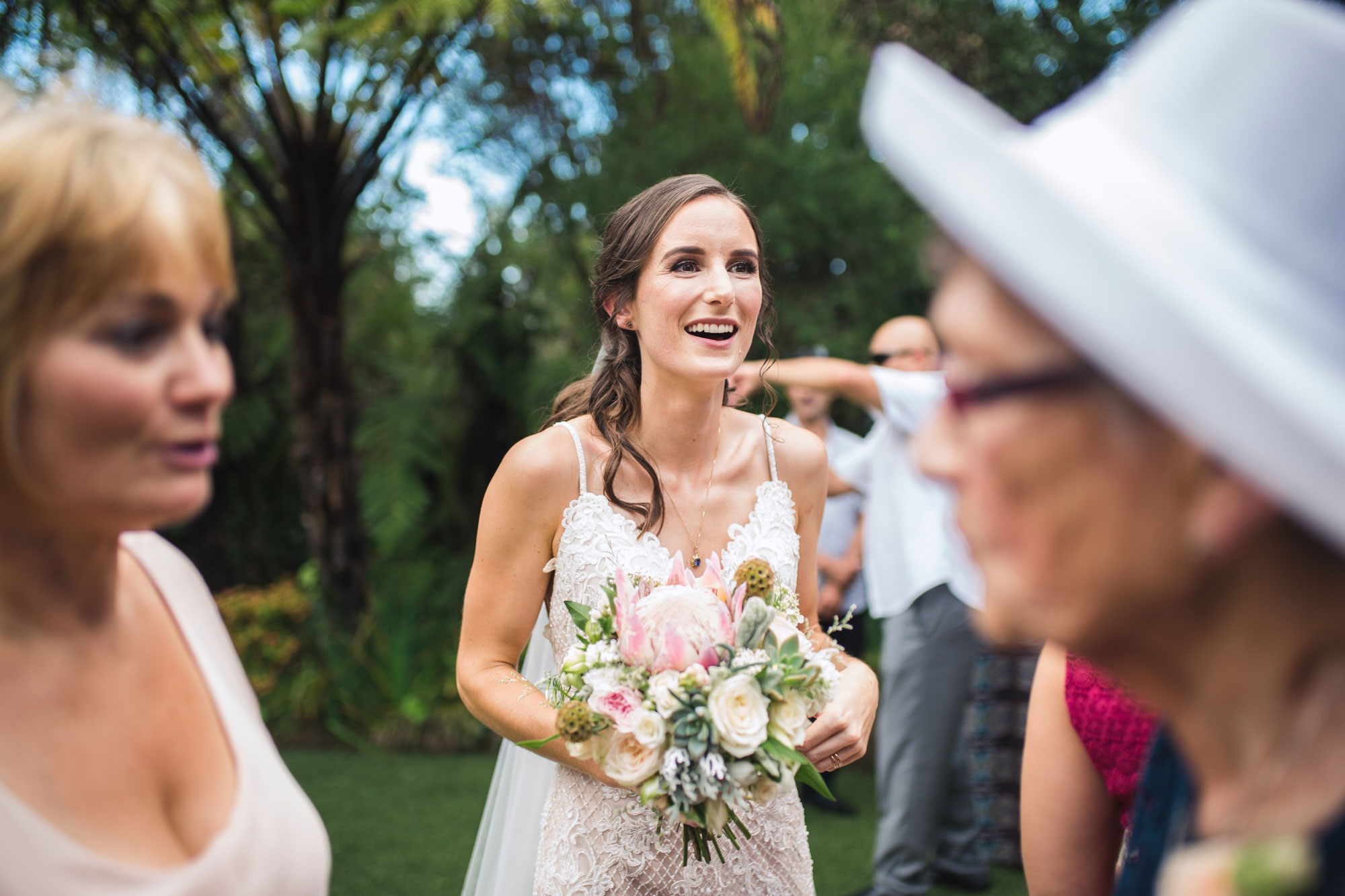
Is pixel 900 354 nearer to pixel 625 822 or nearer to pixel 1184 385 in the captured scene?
pixel 625 822

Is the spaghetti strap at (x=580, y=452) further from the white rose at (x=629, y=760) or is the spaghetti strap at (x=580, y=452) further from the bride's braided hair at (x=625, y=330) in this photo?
the white rose at (x=629, y=760)

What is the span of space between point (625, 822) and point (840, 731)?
0.58m

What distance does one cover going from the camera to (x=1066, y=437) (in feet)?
2.65

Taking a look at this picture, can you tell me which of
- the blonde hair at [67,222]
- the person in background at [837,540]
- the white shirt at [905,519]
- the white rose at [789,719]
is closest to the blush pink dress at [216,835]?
the blonde hair at [67,222]

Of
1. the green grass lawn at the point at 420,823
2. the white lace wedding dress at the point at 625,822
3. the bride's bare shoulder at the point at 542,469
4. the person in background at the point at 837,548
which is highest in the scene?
the bride's bare shoulder at the point at 542,469

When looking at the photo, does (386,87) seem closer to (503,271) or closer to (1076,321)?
(503,271)

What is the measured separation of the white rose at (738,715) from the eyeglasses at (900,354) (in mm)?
3561

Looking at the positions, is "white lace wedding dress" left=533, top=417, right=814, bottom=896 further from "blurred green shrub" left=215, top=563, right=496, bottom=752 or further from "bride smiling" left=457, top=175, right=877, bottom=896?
"blurred green shrub" left=215, top=563, right=496, bottom=752

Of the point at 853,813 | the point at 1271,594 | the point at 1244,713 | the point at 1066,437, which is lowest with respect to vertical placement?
the point at 853,813

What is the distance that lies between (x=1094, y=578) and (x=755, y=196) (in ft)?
26.4

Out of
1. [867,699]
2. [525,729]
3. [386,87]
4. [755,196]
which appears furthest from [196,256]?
[755,196]

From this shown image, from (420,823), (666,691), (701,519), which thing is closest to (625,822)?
(666,691)

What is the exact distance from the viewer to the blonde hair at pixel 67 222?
945mm

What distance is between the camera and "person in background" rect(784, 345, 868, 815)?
5.82 metres
